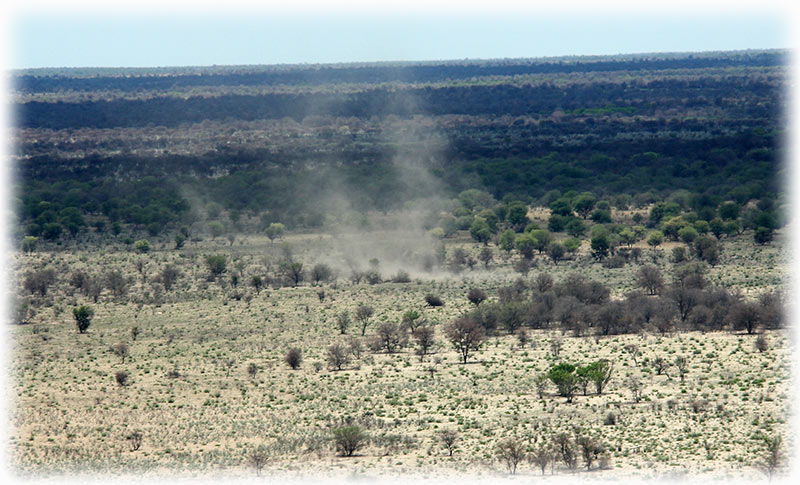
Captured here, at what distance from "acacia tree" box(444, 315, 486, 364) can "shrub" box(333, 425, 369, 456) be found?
1013cm

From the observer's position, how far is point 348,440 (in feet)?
75.9

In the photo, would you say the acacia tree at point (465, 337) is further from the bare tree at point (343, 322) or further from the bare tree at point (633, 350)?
the bare tree at point (343, 322)

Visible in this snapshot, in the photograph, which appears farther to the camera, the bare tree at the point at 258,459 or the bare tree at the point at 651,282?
the bare tree at the point at 651,282

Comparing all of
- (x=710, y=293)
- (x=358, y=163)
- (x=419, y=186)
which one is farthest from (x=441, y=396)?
(x=358, y=163)

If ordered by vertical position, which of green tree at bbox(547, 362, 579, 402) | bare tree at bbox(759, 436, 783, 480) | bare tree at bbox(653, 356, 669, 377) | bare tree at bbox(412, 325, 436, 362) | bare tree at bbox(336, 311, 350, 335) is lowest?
bare tree at bbox(336, 311, 350, 335)

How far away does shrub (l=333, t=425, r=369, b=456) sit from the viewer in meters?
23.1

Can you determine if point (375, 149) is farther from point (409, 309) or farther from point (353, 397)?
point (353, 397)

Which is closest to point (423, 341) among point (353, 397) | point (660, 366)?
point (353, 397)

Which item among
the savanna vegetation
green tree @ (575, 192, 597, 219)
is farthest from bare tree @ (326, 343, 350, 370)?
green tree @ (575, 192, 597, 219)

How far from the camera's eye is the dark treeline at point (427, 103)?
151500 mm

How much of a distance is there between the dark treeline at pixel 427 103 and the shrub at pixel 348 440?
12005 cm

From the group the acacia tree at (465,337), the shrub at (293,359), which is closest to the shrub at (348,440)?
the shrub at (293,359)

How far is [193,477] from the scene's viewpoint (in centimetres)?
2122

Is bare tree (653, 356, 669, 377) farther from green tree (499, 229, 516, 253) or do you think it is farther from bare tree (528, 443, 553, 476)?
green tree (499, 229, 516, 253)
